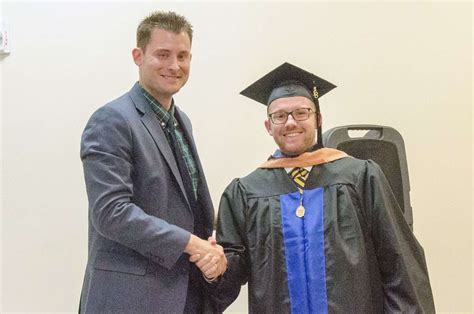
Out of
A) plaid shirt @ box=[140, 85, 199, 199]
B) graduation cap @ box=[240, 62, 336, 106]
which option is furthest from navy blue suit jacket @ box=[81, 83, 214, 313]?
graduation cap @ box=[240, 62, 336, 106]

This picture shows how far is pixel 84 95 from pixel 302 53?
1.44m

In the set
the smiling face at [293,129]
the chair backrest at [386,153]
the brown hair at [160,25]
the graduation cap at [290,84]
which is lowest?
the chair backrest at [386,153]

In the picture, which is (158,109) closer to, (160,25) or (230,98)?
(160,25)

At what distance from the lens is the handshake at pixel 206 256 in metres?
1.58

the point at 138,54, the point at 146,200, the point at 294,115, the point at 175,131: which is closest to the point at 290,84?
the point at 294,115

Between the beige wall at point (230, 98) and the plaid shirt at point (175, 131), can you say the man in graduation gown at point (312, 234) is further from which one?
the beige wall at point (230, 98)

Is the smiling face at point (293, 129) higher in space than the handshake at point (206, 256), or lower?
higher

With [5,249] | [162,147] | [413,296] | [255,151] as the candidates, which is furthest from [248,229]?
[5,249]

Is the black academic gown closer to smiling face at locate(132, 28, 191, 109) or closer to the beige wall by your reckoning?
smiling face at locate(132, 28, 191, 109)

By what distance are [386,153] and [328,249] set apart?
895 mm

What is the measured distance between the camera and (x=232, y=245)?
1812 millimetres

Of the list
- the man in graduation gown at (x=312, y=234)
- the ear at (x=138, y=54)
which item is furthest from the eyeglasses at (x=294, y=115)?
the ear at (x=138, y=54)

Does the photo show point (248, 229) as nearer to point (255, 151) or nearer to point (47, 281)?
point (255, 151)

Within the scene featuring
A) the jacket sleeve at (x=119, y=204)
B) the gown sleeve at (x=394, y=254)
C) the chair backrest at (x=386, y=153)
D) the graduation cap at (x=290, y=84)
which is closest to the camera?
the jacket sleeve at (x=119, y=204)
